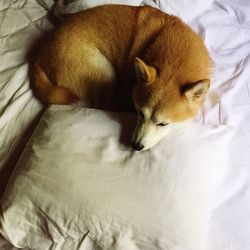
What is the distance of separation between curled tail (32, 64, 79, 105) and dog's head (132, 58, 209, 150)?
240 mm

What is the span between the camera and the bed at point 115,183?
0.85 m

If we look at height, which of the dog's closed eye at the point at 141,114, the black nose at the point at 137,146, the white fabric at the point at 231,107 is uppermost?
the dog's closed eye at the point at 141,114

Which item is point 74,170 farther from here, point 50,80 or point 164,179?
point 50,80

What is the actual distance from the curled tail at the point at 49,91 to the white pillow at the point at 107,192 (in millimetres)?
154

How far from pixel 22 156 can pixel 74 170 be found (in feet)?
0.56

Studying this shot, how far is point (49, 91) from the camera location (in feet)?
3.65

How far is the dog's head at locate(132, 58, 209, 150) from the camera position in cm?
95

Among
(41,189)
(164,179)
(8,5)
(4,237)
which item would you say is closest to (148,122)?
(164,179)

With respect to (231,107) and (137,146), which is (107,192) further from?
(231,107)

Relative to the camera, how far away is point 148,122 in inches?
38.4

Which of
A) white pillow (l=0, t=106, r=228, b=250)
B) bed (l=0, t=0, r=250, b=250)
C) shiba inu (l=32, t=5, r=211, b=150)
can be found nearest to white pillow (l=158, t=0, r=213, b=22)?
shiba inu (l=32, t=5, r=211, b=150)

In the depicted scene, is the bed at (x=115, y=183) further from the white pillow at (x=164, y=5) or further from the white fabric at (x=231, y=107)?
the white pillow at (x=164, y=5)

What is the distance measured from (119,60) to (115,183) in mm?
494

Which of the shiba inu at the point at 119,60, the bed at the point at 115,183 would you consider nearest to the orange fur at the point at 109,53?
the shiba inu at the point at 119,60
